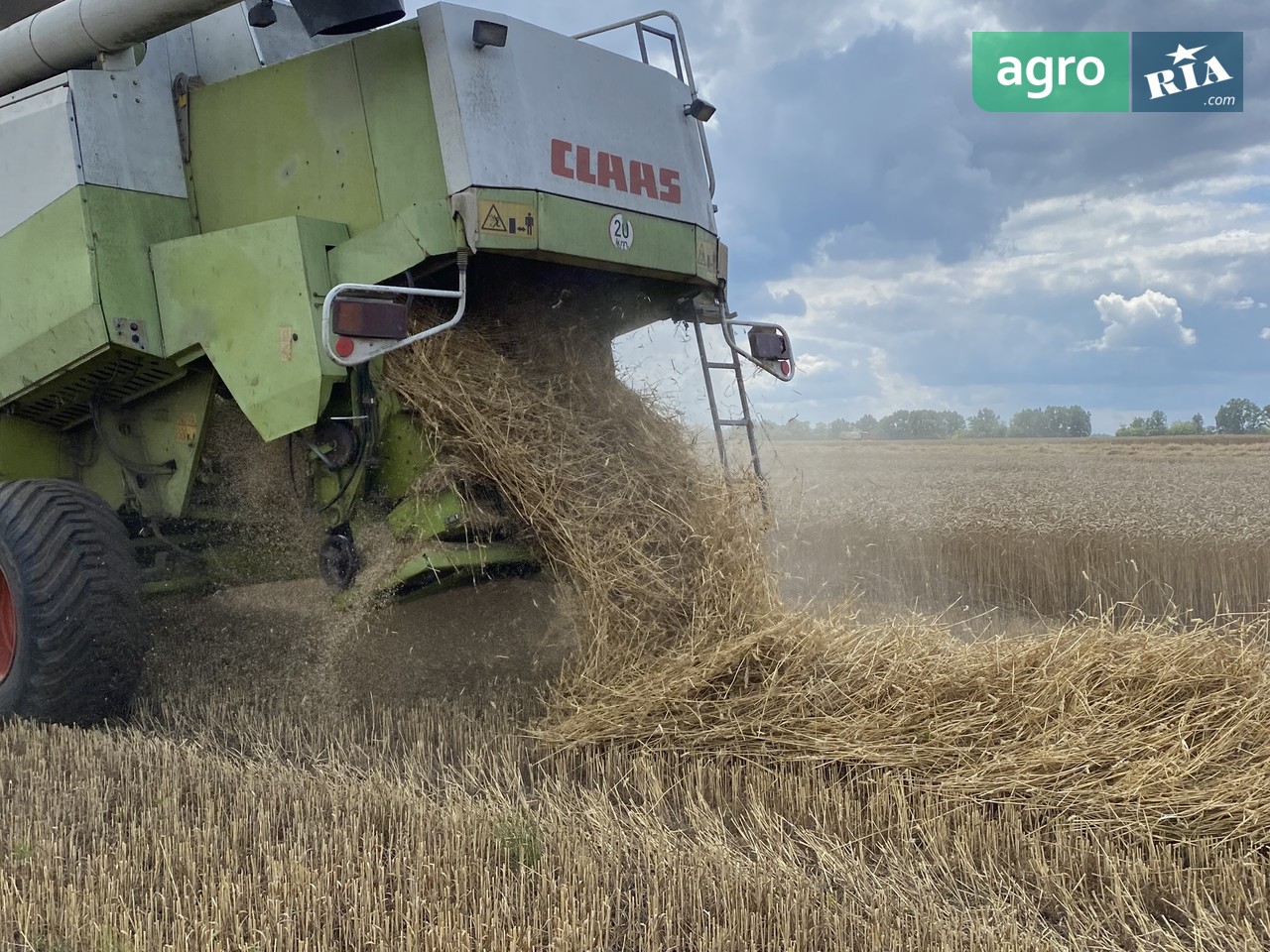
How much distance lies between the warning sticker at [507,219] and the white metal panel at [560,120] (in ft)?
0.25

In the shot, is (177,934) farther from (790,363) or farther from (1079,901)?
(790,363)

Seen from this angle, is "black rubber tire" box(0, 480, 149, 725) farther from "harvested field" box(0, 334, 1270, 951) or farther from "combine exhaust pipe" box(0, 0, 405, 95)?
"combine exhaust pipe" box(0, 0, 405, 95)

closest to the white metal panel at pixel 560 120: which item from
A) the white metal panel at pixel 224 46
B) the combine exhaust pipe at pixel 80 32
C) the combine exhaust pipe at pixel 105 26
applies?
the combine exhaust pipe at pixel 105 26

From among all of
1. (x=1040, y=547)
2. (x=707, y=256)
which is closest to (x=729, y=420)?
(x=707, y=256)

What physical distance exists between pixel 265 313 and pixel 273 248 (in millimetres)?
215

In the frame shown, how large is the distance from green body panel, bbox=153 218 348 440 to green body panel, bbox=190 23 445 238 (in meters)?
0.23

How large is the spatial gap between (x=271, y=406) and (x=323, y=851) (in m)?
1.65

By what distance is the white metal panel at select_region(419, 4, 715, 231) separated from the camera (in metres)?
3.84

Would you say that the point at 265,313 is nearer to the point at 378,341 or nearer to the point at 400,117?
the point at 378,341

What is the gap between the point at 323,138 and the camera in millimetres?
4133

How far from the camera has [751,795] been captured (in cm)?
329

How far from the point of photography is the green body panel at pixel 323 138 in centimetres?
392

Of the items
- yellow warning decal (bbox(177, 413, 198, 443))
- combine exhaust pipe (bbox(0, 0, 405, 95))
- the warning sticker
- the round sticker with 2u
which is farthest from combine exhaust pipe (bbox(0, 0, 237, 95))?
the round sticker with 2u

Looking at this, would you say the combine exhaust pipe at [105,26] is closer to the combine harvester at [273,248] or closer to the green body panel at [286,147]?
the combine harvester at [273,248]
